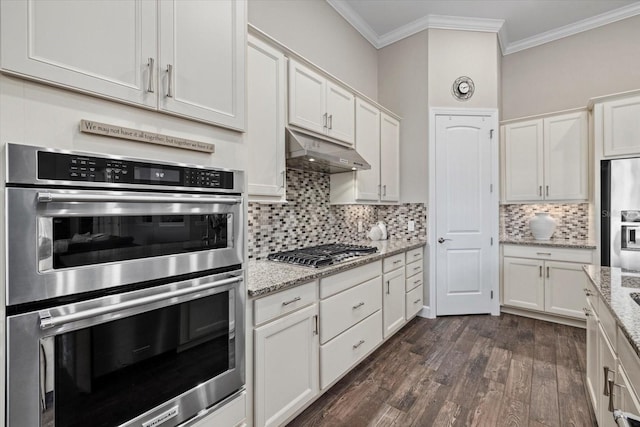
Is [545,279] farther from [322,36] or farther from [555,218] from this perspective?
[322,36]

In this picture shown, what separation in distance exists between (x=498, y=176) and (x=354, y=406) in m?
2.98

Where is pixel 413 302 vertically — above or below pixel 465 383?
above

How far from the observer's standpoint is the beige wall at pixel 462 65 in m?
3.63

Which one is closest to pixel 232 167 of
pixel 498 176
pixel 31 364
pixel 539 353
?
pixel 31 364

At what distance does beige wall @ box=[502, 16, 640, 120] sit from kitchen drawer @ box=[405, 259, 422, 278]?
2465 millimetres

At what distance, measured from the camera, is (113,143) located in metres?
1.03

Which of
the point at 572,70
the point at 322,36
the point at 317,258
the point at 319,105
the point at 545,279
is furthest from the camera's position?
the point at 572,70

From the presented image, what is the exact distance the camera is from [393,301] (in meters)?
2.90

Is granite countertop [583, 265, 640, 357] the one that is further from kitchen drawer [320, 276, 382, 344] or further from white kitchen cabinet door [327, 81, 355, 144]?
white kitchen cabinet door [327, 81, 355, 144]

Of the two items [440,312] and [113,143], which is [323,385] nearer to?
[113,143]

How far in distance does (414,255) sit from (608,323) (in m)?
2.02

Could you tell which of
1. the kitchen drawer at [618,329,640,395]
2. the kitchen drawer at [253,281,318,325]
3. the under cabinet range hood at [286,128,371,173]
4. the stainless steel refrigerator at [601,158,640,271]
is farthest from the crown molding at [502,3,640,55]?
the kitchen drawer at [253,281,318,325]

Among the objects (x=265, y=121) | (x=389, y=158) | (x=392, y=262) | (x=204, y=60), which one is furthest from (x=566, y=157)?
(x=204, y=60)

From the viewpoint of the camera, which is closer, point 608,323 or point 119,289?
point 119,289
